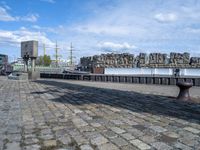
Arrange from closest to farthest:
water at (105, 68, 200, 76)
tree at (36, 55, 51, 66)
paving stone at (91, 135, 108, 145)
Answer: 1. paving stone at (91, 135, 108, 145)
2. water at (105, 68, 200, 76)
3. tree at (36, 55, 51, 66)

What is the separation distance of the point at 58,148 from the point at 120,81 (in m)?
19.4

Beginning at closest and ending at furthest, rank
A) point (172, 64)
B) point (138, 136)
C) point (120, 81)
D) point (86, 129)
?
point (138, 136)
point (86, 129)
point (120, 81)
point (172, 64)

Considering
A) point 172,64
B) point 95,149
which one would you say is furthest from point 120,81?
point 172,64

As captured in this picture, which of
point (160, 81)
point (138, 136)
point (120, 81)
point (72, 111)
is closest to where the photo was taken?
point (138, 136)

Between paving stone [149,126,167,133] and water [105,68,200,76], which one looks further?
water [105,68,200,76]

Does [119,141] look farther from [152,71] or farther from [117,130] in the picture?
[152,71]

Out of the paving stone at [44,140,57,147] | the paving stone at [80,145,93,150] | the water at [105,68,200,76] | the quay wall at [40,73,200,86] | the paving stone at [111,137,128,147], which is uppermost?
the water at [105,68,200,76]

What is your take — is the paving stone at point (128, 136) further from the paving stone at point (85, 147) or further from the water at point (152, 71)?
the water at point (152, 71)

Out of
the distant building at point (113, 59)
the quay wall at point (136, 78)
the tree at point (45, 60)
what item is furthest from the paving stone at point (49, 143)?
the tree at point (45, 60)

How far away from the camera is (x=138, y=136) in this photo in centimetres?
496

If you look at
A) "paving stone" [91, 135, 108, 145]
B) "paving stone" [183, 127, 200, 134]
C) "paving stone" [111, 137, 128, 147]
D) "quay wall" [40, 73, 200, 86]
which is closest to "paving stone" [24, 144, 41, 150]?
"paving stone" [91, 135, 108, 145]

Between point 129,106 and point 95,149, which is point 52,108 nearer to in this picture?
point 129,106

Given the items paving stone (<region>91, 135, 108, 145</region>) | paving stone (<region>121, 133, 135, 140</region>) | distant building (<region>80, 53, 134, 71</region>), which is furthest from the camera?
distant building (<region>80, 53, 134, 71</region>)

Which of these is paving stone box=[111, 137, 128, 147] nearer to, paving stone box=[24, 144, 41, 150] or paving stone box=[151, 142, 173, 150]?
paving stone box=[151, 142, 173, 150]
